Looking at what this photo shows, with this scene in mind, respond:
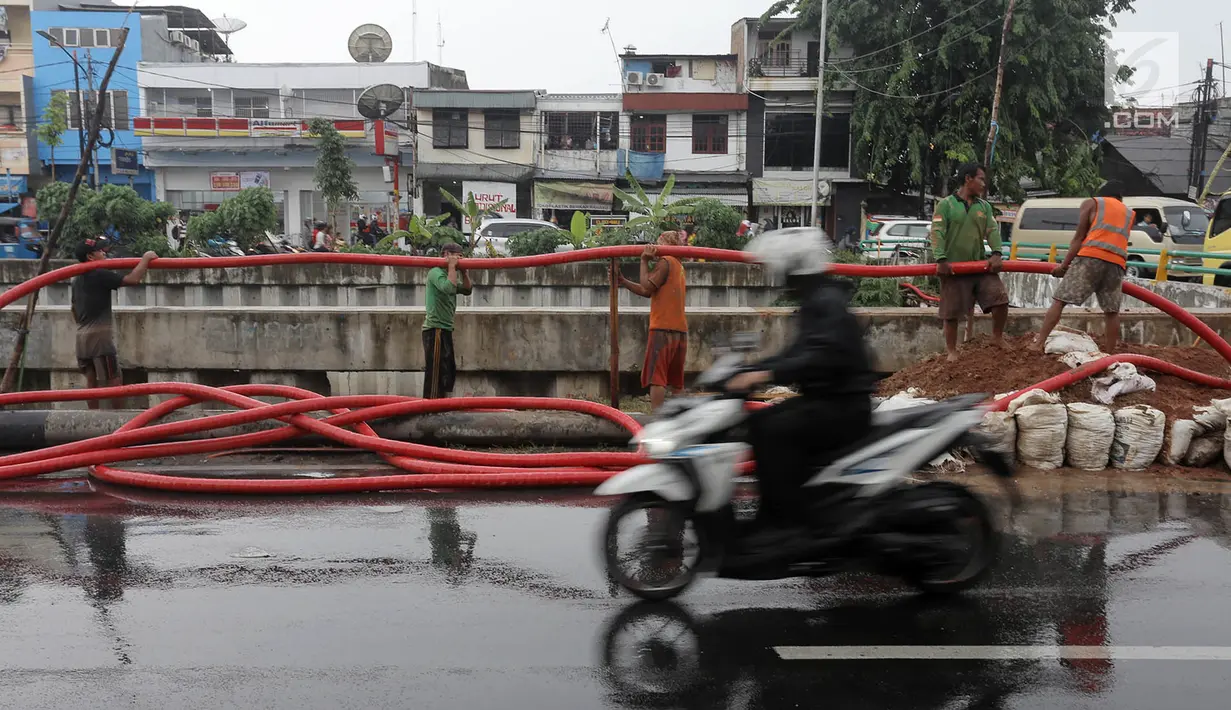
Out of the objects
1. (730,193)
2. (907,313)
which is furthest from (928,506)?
(730,193)

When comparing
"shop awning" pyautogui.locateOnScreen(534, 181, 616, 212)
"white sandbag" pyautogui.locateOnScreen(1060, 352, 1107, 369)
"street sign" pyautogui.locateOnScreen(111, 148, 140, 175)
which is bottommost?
"white sandbag" pyautogui.locateOnScreen(1060, 352, 1107, 369)

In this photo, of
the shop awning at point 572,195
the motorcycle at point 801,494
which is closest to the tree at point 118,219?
the shop awning at point 572,195

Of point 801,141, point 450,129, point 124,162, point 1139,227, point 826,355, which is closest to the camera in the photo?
point 826,355

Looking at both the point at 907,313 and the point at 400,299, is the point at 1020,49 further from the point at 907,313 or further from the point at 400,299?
the point at 907,313

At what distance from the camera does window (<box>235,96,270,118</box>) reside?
47281 millimetres

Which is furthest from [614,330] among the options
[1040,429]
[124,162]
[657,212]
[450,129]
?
[124,162]

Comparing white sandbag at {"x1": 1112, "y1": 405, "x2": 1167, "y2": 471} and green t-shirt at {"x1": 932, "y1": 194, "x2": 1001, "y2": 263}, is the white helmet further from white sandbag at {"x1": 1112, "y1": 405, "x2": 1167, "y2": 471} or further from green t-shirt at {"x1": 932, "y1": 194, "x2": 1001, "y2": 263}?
green t-shirt at {"x1": 932, "y1": 194, "x2": 1001, "y2": 263}

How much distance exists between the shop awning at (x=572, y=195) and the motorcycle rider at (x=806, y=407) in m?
39.1

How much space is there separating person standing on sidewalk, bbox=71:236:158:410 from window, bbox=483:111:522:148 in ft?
115

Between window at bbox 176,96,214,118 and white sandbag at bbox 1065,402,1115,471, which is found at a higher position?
window at bbox 176,96,214,118

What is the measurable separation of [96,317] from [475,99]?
117 ft

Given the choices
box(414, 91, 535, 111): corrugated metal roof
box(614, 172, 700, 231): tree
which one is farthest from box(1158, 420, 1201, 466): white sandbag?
box(414, 91, 535, 111): corrugated metal roof

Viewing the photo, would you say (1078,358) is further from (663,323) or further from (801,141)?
(801,141)

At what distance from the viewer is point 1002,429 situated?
713cm
